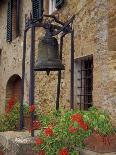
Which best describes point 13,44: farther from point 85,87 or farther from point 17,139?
point 17,139

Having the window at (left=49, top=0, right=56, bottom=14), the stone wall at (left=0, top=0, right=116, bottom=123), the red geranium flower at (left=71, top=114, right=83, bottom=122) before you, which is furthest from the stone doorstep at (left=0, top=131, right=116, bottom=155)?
the window at (left=49, top=0, right=56, bottom=14)

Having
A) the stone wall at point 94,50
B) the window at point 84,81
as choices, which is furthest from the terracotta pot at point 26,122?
the window at point 84,81

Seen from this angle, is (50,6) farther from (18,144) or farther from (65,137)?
(65,137)

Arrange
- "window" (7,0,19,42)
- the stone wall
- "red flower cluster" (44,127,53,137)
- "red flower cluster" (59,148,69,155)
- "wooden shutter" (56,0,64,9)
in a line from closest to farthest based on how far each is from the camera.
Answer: "red flower cluster" (59,148,69,155) → "red flower cluster" (44,127,53,137) → the stone wall → "wooden shutter" (56,0,64,9) → "window" (7,0,19,42)

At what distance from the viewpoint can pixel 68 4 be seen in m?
7.85

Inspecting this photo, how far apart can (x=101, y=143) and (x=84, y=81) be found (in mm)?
2399

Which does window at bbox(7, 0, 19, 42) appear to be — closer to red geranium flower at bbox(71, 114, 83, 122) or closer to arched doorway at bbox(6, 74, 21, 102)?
arched doorway at bbox(6, 74, 21, 102)

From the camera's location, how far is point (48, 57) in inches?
229

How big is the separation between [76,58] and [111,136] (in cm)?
249

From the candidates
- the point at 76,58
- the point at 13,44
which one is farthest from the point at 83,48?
the point at 13,44

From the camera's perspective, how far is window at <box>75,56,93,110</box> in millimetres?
7208

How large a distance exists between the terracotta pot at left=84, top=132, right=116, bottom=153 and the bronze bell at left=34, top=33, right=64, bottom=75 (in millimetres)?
1305

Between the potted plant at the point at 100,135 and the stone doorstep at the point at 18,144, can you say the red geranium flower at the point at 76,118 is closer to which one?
the potted plant at the point at 100,135

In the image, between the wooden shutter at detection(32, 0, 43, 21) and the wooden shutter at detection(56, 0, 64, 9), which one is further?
the wooden shutter at detection(32, 0, 43, 21)
